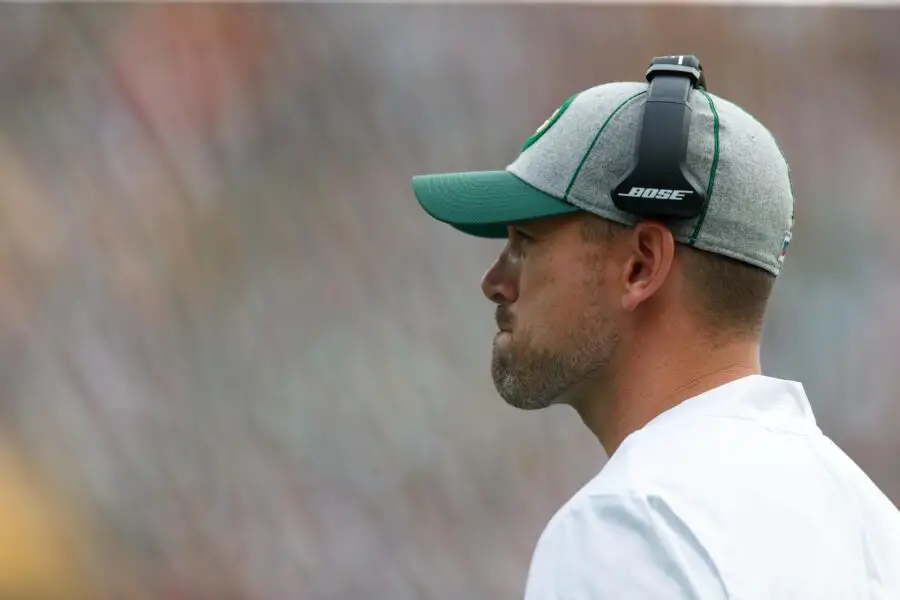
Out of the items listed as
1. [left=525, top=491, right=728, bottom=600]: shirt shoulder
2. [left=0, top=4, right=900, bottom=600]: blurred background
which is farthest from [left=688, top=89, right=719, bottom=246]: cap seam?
[left=0, top=4, right=900, bottom=600]: blurred background

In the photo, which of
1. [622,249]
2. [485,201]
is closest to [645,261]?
[622,249]

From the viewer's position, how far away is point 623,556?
0.88m

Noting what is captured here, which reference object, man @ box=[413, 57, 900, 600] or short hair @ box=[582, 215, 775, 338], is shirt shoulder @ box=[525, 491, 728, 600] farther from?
short hair @ box=[582, 215, 775, 338]

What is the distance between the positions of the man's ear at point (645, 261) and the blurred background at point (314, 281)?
2.08m

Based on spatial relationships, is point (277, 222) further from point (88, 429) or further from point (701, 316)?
point (701, 316)

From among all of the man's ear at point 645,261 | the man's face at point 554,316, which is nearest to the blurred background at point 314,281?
the man's face at point 554,316

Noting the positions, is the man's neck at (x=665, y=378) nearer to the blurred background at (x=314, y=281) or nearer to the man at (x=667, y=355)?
the man at (x=667, y=355)

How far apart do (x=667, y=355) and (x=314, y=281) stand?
2.23m

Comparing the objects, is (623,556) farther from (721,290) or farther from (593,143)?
(593,143)

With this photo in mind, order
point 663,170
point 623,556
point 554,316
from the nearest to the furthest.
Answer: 1. point 623,556
2. point 663,170
3. point 554,316

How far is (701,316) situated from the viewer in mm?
1181

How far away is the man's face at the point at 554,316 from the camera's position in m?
1.22

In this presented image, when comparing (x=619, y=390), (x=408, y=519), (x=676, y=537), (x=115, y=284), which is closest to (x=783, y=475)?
(x=676, y=537)

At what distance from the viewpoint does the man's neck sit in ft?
3.84
